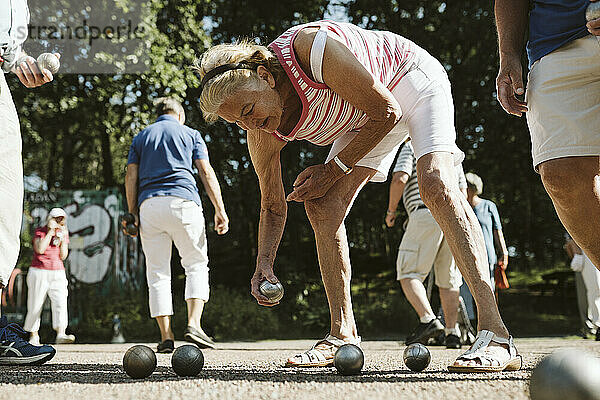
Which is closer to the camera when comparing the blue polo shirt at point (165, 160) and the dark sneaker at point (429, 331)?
the blue polo shirt at point (165, 160)

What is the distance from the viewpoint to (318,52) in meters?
3.13

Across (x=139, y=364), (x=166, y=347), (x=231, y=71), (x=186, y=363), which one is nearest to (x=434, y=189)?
(x=231, y=71)

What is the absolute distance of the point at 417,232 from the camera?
6375 mm

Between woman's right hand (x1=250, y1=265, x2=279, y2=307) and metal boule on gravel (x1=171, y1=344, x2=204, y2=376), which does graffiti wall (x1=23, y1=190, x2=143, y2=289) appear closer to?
woman's right hand (x1=250, y1=265, x2=279, y2=307)

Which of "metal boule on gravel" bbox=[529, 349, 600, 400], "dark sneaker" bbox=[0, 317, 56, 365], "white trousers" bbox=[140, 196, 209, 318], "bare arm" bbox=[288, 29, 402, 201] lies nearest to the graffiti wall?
"white trousers" bbox=[140, 196, 209, 318]

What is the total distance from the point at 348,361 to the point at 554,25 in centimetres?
170

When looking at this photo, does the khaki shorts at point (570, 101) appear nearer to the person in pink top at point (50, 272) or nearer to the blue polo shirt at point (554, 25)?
the blue polo shirt at point (554, 25)

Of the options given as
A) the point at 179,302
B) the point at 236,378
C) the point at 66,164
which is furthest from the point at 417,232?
the point at 66,164

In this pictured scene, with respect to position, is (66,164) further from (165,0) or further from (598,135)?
(598,135)

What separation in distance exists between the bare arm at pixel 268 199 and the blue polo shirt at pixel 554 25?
137cm

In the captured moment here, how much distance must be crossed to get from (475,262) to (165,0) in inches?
431

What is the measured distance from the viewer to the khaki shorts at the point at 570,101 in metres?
2.87

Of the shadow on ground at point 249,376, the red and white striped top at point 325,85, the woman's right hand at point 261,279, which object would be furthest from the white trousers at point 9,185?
the red and white striped top at point 325,85

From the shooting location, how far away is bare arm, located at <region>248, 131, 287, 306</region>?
3.60 metres
